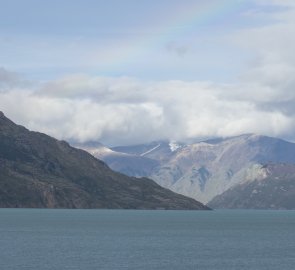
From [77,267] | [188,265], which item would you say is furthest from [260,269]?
[77,267]

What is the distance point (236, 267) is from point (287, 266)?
16.6 metres

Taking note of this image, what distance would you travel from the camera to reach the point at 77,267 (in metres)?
180

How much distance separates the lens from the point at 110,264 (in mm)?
187750

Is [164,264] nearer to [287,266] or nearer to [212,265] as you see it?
[212,265]

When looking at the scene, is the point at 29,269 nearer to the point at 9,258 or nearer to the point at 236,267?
the point at 9,258

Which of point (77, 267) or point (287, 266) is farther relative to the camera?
point (287, 266)

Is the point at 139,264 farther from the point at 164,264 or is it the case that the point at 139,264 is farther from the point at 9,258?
the point at 9,258

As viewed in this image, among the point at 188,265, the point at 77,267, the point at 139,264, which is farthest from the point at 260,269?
the point at 77,267

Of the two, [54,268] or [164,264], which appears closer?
[54,268]

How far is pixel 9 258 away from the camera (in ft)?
646

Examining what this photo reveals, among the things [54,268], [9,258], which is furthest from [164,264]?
[9,258]

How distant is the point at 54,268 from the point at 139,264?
23839 mm

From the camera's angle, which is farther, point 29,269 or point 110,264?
point 110,264

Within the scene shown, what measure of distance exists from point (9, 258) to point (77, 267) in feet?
86.2
